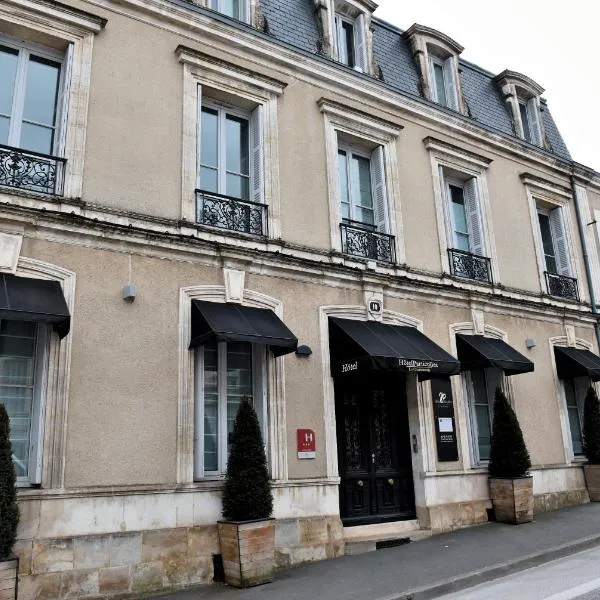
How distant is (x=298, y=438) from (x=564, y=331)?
785cm

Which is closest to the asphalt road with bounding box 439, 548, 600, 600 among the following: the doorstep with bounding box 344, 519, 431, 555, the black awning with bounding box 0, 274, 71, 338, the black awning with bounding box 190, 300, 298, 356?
the doorstep with bounding box 344, 519, 431, 555

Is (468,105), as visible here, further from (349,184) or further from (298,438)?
(298,438)

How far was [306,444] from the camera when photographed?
891 cm

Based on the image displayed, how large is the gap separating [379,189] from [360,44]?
3135 millimetres

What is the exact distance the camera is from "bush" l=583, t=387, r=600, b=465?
1260cm

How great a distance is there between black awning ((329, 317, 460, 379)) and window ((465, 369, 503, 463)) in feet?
6.28

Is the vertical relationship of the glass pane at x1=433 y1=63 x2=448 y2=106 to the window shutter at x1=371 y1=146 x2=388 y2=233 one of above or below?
above

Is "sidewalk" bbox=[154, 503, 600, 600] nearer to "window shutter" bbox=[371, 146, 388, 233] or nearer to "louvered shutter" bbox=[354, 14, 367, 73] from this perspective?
"window shutter" bbox=[371, 146, 388, 233]

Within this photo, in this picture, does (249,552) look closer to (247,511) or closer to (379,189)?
(247,511)

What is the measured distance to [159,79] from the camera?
900cm

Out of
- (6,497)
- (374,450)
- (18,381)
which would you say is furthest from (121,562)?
(374,450)

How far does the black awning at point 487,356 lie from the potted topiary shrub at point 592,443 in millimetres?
2374

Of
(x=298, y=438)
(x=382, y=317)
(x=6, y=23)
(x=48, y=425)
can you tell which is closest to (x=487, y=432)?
(x=382, y=317)

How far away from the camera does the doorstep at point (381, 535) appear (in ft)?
29.8
